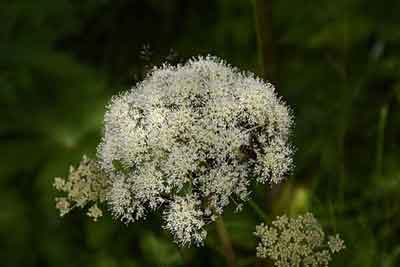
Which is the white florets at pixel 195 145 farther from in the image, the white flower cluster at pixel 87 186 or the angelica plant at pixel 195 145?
the white flower cluster at pixel 87 186

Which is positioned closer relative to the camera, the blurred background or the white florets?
the white florets

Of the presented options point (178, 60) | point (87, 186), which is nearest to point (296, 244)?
point (87, 186)

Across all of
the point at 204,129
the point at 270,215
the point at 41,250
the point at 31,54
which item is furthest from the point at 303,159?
the point at 204,129

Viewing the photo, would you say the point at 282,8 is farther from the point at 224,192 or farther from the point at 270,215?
the point at 224,192

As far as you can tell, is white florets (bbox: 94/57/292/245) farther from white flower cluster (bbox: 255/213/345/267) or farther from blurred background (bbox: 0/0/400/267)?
blurred background (bbox: 0/0/400/267)

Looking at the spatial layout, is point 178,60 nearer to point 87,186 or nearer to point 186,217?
point 87,186

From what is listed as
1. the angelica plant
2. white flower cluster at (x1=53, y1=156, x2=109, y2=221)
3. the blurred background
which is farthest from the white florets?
the blurred background

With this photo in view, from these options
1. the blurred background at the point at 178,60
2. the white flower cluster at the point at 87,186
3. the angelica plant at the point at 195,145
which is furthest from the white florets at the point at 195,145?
the blurred background at the point at 178,60
